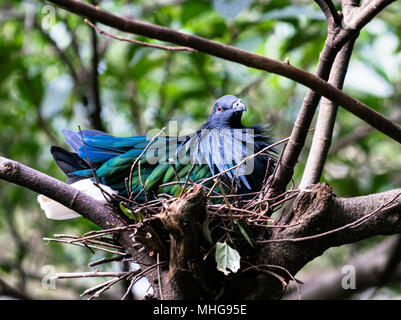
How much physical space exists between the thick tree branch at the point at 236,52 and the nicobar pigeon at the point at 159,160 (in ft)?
3.92

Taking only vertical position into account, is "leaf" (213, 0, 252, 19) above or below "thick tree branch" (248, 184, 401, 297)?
above

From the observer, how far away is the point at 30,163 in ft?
17.8

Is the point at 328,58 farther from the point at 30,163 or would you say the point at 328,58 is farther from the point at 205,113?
the point at 30,163

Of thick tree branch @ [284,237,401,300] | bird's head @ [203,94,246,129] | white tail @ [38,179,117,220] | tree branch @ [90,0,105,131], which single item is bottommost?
thick tree branch @ [284,237,401,300]

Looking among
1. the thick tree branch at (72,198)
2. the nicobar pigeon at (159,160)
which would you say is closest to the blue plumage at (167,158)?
the nicobar pigeon at (159,160)

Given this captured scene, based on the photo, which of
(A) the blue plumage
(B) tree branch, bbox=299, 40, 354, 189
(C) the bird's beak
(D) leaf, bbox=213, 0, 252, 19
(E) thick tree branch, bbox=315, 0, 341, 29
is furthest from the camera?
(D) leaf, bbox=213, 0, 252, 19

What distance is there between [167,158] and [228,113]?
537mm

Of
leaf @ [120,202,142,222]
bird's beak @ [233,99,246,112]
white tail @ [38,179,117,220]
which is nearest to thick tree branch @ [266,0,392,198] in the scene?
leaf @ [120,202,142,222]

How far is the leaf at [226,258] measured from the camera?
6.88ft

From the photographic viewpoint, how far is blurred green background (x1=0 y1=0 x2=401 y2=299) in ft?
14.5

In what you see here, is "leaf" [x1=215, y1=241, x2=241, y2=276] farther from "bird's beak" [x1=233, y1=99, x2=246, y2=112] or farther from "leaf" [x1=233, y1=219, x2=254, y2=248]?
"bird's beak" [x1=233, y1=99, x2=246, y2=112]

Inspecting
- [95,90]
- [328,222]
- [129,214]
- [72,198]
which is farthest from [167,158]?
[328,222]

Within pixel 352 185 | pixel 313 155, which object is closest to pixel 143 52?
pixel 352 185

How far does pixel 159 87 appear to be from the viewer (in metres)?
5.08
